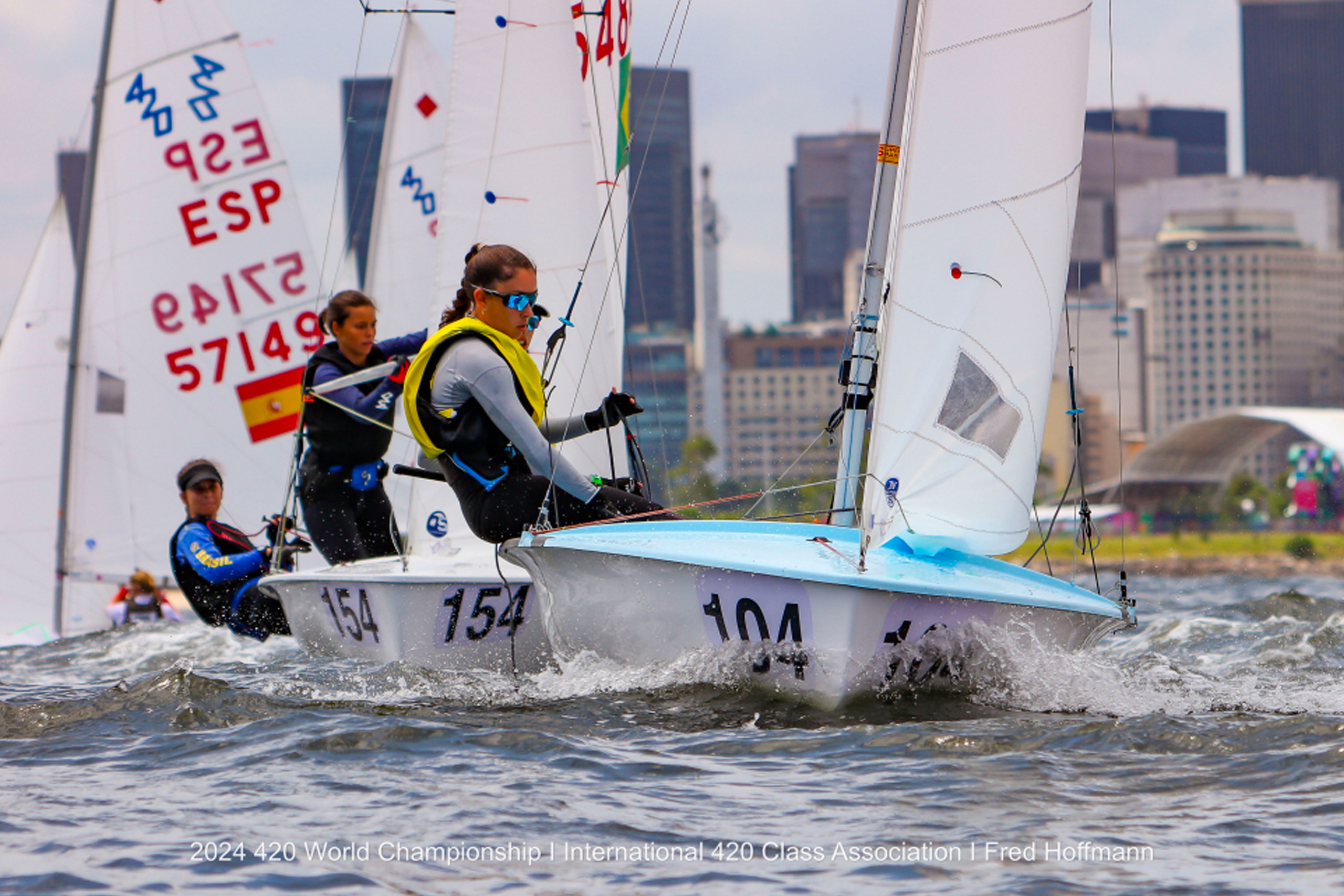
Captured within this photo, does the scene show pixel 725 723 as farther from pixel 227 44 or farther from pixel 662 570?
pixel 227 44

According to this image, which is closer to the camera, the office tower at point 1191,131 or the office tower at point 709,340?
the office tower at point 709,340

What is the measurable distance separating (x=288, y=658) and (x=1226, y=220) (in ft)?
457

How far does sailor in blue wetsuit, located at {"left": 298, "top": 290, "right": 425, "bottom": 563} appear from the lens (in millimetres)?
6430

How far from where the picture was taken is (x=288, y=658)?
22.4 ft

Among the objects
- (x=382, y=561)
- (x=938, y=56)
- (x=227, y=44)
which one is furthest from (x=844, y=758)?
(x=227, y=44)

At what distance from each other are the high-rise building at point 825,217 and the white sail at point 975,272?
16056cm

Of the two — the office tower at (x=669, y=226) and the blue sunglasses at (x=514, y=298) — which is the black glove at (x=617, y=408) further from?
the office tower at (x=669, y=226)

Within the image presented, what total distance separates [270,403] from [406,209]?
202 cm

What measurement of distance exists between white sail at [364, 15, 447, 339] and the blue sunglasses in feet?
24.5

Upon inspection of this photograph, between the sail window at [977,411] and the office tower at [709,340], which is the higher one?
the office tower at [709,340]

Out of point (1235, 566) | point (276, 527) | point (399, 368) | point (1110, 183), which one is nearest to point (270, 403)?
point (276, 527)

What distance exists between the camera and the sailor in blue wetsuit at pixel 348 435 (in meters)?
6.43

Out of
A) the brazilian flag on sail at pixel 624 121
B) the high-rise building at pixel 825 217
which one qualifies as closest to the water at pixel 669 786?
the brazilian flag on sail at pixel 624 121

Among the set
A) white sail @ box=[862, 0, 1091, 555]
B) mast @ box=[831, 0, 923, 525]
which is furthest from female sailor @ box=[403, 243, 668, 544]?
white sail @ box=[862, 0, 1091, 555]
